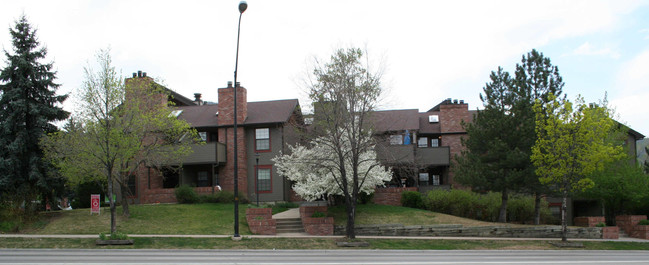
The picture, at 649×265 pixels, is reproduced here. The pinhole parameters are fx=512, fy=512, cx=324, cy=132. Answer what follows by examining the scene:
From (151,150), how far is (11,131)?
21.2 ft

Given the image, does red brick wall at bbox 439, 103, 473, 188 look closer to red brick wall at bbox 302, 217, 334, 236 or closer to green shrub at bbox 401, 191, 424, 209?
green shrub at bbox 401, 191, 424, 209

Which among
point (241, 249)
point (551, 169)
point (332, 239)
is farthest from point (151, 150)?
point (551, 169)

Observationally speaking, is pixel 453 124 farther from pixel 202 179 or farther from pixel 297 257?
pixel 297 257

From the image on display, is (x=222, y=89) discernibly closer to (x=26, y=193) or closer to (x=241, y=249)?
(x=26, y=193)

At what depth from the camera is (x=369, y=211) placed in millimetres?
27297

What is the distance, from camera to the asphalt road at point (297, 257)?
1553 cm

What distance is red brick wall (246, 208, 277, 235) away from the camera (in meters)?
22.3

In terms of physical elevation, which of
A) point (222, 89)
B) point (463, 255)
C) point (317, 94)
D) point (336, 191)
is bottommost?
point (463, 255)

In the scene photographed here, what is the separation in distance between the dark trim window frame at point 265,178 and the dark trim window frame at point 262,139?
117 cm

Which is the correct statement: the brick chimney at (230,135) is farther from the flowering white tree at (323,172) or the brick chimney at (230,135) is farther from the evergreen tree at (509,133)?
the evergreen tree at (509,133)

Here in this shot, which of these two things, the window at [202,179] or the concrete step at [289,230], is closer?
the concrete step at [289,230]

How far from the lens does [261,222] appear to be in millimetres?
22312

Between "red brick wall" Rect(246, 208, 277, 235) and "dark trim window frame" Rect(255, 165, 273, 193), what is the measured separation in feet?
33.8

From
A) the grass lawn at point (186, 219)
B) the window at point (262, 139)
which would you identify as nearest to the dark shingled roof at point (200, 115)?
the window at point (262, 139)
